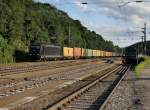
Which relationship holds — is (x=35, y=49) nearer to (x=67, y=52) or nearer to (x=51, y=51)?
(x=51, y=51)

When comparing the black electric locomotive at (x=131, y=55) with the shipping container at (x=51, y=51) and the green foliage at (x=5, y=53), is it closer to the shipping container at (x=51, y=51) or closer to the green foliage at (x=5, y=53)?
the shipping container at (x=51, y=51)

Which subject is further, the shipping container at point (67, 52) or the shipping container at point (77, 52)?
the shipping container at point (77, 52)

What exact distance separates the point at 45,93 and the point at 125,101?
405 centimetres

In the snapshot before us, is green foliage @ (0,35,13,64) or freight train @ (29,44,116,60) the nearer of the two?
green foliage @ (0,35,13,64)

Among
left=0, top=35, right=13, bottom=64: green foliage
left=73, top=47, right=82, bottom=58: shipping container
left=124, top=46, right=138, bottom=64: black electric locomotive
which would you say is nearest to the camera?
left=0, top=35, right=13, bottom=64: green foliage

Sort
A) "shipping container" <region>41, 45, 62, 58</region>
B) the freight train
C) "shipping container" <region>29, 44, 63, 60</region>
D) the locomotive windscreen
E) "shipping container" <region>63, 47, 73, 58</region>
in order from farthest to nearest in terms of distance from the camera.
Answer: "shipping container" <region>63, 47, 73, 58</region>, "shipping container" <region>41, 45, 62, 58</region>, the freight train, "shipping container" <region>29, 44, 63, 60</region>, the locomotive windscreen

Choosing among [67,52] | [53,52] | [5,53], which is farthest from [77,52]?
[5,53]

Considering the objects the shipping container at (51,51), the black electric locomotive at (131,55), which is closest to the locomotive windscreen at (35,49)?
the shipping container at (51,51)

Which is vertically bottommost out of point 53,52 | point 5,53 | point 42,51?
point 5,53

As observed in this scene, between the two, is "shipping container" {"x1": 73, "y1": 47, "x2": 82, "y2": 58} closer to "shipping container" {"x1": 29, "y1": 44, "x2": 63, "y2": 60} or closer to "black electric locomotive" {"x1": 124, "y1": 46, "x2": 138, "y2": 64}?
"shipping container" {"x1": 29, "y1": 44, "x2": 63, "y2": 60}

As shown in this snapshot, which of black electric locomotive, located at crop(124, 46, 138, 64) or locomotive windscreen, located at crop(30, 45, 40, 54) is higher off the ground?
locomotive windscreen, located at crop(30, 45, 40, 54)

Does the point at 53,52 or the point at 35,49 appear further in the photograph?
the point at 53,52

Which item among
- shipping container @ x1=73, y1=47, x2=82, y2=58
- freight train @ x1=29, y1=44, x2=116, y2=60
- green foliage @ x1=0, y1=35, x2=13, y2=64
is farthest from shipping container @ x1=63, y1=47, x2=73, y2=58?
green foliage @ x1=0, y1=35, x2=13, y2=64

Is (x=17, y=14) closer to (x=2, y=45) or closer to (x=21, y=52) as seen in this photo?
(x=21, y=52)
